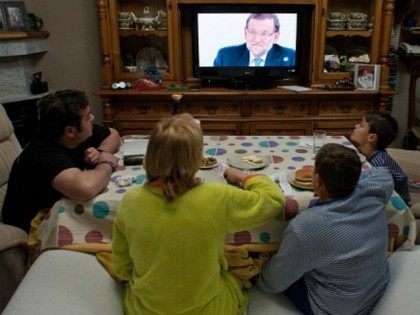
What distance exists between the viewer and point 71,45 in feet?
11.9

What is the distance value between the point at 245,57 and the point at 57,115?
2112 mm

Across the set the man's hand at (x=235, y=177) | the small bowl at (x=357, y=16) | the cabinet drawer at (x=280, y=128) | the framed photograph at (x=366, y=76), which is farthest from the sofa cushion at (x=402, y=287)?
the small bowl at (x=357, y=16)

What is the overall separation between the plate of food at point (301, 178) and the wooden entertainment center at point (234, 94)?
169cm

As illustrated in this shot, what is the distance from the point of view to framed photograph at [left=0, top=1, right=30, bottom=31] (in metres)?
3.19

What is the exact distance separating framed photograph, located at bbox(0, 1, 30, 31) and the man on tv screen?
1652mm

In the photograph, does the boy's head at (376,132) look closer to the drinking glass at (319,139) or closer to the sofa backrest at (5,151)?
the drinking glass at (319,139)

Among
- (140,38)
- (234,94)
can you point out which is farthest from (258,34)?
(140,38)

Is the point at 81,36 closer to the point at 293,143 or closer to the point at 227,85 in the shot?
the point at 227,85

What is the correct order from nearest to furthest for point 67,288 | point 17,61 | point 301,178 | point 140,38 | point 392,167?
point 67,288 < point 301,178 < point 392,167 < point 17,61 < point 140,38

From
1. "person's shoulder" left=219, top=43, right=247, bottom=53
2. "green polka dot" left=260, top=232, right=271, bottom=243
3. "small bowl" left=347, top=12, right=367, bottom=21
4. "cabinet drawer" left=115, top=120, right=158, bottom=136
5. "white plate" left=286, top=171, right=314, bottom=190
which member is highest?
"small bowl" left=347, top=12, right=367, bottom=21

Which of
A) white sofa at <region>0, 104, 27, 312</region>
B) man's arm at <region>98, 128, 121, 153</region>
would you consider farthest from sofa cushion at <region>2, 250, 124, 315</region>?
man's arm at <region>98, 128, 121, 153</region>

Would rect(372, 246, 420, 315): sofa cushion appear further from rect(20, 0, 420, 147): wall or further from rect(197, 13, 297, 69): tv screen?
rect(20, 0, 420, 147): wall

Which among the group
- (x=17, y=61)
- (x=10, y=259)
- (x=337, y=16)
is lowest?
(x=10, y=259)

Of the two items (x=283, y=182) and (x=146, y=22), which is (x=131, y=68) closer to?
(x=146, y=22)
